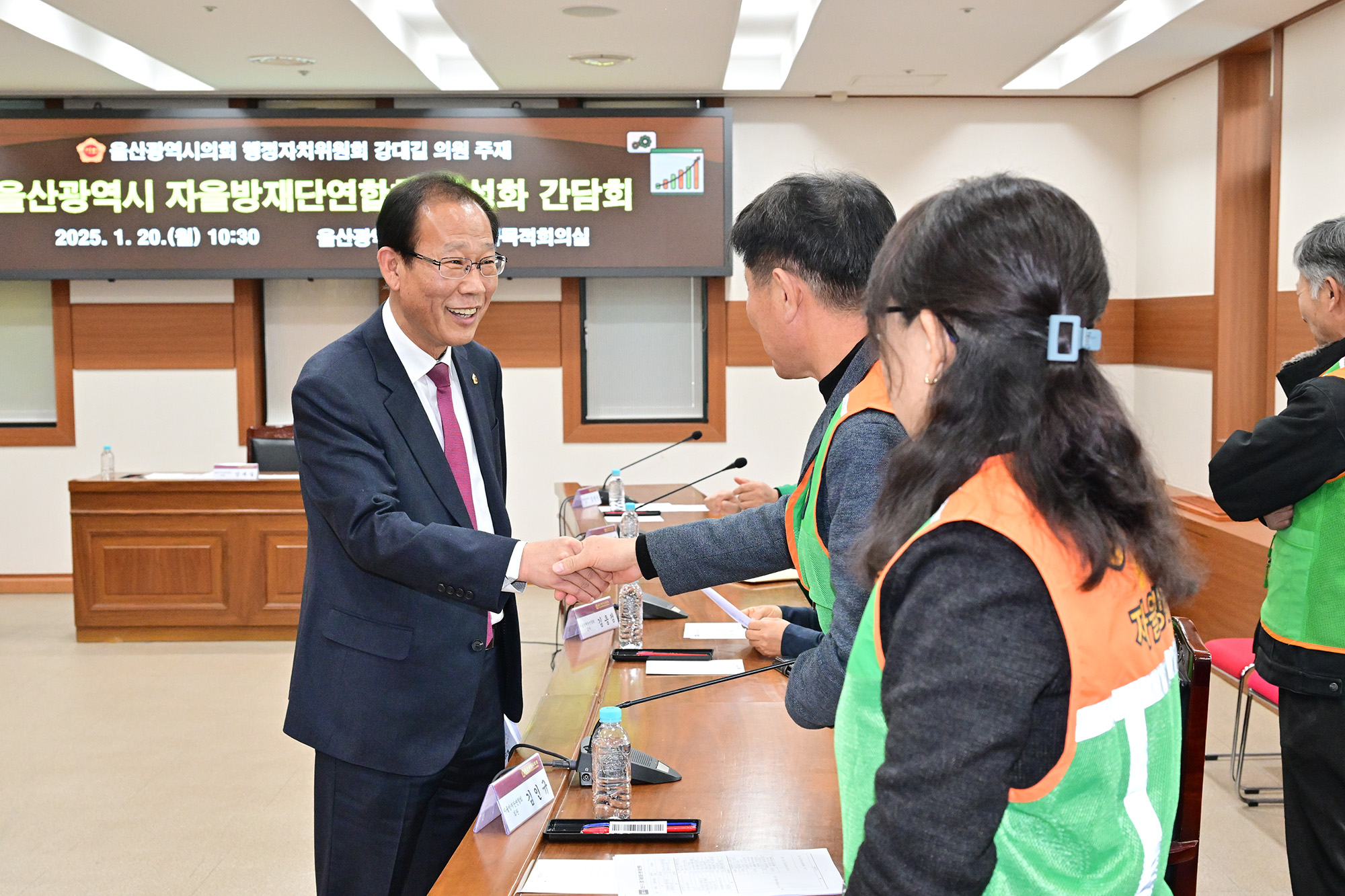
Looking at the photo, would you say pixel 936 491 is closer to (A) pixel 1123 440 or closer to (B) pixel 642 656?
(A) pixel 1123 440

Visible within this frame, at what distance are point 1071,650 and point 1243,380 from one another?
17.8 ft

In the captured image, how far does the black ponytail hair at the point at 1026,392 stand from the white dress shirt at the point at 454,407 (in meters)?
1.10

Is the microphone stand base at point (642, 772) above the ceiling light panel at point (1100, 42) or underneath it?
underneath

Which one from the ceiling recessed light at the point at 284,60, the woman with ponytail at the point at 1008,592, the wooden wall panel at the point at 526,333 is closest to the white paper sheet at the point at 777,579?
the woman with ponytail at the point at 1008,592

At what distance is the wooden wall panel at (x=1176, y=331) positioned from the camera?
5.70 meters

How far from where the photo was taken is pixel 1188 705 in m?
1.72

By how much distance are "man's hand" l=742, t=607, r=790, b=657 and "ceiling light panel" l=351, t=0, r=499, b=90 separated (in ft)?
11.6

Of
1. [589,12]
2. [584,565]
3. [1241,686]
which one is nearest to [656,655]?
[584,565]

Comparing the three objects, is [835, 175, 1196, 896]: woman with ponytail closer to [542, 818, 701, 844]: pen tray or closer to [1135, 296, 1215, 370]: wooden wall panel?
[542, 818, 701, 844]: pen tray

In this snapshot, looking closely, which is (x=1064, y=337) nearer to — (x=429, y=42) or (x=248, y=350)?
(x=429, y=42)

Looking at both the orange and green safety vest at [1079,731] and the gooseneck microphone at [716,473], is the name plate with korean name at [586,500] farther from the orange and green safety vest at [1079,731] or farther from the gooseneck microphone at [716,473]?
the orange and green safety vest at [1079,731]

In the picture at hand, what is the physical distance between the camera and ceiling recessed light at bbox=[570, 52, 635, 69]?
18.0 ft

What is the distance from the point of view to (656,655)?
2439 mm

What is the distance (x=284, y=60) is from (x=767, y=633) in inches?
184
